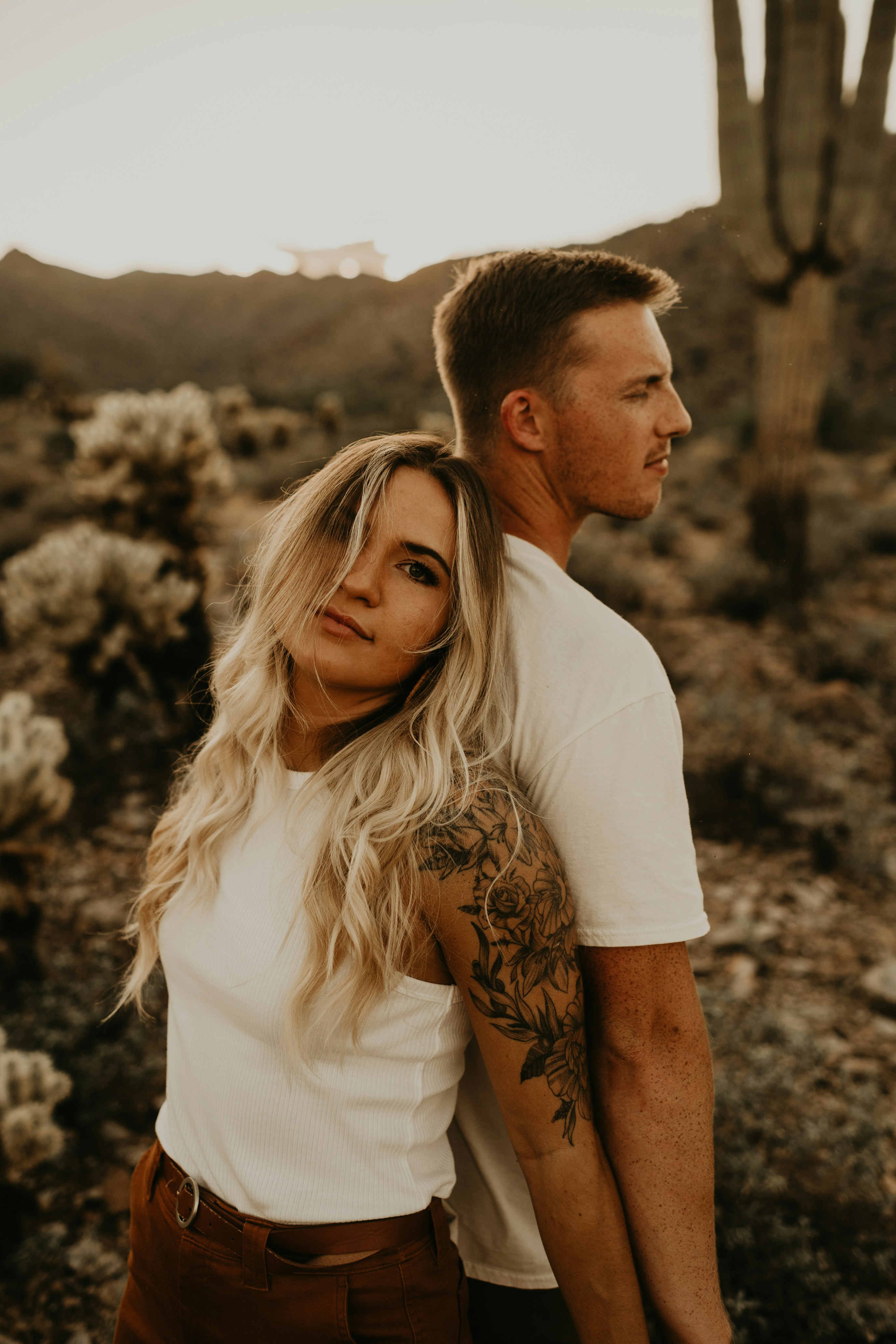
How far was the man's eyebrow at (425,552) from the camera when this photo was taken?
145 centimetres

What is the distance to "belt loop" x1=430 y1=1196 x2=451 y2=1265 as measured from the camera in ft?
4.50

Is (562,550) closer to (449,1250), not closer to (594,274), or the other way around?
(594,274)

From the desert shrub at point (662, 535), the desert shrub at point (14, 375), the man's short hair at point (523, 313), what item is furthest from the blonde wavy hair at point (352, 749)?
the desert shrub at point (14, 375)

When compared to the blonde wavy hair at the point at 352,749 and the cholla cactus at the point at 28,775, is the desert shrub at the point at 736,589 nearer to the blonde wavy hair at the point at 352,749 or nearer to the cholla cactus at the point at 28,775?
the cholla cactus at the point at 28,775

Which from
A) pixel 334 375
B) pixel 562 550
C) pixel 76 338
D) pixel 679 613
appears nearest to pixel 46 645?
pixel 562 550

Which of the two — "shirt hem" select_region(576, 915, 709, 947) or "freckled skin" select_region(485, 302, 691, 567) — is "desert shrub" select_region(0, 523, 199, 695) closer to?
"freckled skin" select_region(485, 302, 691, 567)

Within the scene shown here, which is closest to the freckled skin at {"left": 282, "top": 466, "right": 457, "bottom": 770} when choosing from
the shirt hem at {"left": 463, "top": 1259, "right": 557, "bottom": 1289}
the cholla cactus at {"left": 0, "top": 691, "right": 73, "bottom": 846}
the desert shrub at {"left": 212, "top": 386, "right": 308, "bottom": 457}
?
the shirt hem at {"left": 463, "top": 1259, "right": 557, "bottom": 1289}

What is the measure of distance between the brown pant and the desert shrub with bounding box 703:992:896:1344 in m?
1.48

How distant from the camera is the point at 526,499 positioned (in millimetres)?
1807

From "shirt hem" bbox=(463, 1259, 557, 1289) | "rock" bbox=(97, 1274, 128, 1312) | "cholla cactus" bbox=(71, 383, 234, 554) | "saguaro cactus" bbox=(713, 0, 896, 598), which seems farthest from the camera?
"saguaro cactus" bbox=(713, 0, 896, 598)

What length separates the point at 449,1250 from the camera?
142 centimetres

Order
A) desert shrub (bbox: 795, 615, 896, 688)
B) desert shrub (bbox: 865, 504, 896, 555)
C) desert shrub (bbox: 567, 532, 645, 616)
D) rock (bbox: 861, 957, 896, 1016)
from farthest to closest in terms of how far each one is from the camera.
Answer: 1. desert shrub (bbox: 865, 504, 896, 555)
2. desert shrub (bbox: 567, 532, 645, 616)
3. desert shrub (bbox: 795, 615, 896, 688)
4. rock (bbox: 861, 957, 896, 1016)

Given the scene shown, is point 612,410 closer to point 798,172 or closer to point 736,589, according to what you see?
point 736,589

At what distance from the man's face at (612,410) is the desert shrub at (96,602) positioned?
4.05m
